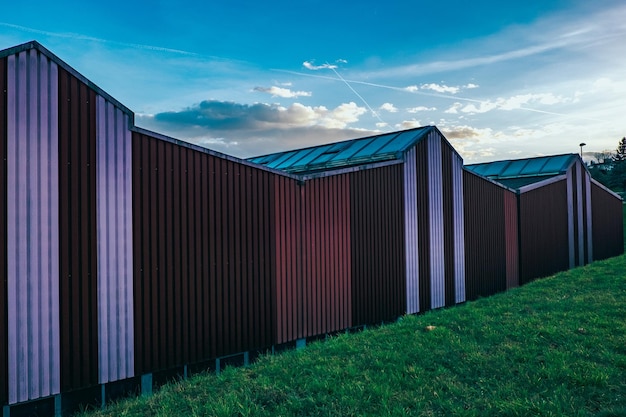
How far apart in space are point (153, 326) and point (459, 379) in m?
5.74

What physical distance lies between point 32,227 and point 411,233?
10368 mm

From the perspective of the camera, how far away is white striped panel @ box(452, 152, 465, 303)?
16.0 m

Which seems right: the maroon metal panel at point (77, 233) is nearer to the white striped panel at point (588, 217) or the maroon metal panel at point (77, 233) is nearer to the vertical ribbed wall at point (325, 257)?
the vertical ribbed wall at point (325, 257)

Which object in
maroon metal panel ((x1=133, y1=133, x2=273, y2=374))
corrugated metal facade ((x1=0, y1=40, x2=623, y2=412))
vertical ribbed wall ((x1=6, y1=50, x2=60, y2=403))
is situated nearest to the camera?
vertical ribbed wall ((x1=6, y1=50, x2=60, y2=403))

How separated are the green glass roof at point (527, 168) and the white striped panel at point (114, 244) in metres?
19.6

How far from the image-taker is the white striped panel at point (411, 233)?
552 inches

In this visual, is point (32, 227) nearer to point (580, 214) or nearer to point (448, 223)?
point (448, 223)

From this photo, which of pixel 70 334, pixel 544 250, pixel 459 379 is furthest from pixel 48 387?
pixel 544 250

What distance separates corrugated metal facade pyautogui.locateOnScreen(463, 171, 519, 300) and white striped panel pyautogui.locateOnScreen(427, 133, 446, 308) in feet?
5.88

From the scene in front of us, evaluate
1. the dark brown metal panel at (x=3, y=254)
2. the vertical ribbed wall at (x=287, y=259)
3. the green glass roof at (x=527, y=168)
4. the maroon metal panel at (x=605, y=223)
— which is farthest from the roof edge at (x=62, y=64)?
the maroon metal panel at (x=605, y=223)

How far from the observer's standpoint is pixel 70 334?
25.0 ft

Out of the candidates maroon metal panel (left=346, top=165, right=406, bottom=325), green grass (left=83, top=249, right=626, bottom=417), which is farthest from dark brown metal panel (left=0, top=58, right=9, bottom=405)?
maroon metal panel (left=346, top=165, right=406, bottom=325)

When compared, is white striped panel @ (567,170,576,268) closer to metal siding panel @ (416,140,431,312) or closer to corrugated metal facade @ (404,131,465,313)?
corrugated metal facade @ (404,131,465,313)

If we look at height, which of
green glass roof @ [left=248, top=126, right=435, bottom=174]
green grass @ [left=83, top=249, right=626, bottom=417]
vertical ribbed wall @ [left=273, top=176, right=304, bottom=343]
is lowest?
green grass @ [left=83, top=249, right=626, bottom=417]
